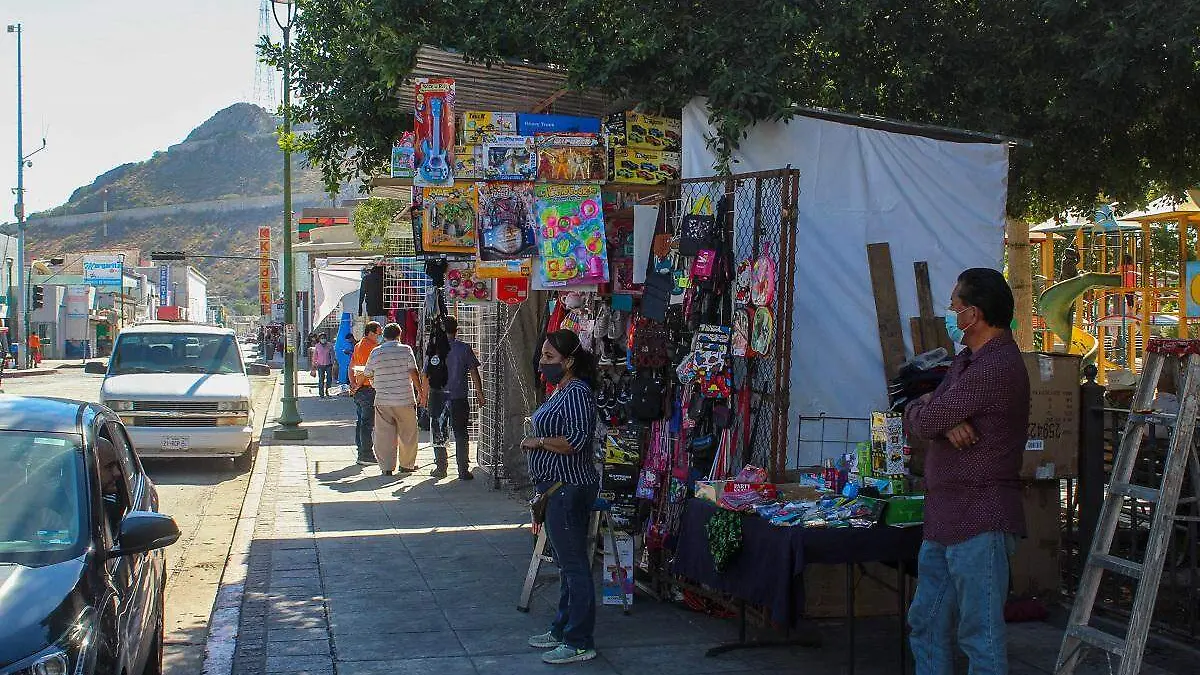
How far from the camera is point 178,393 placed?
15.0m

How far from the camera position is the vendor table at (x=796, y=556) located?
5836 mm

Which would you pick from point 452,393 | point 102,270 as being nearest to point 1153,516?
point 452,393

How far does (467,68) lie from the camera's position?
9.30 metres

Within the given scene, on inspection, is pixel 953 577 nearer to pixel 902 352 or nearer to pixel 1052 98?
pixel 902 352

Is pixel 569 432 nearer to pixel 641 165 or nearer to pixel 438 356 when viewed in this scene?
pixel 641 165

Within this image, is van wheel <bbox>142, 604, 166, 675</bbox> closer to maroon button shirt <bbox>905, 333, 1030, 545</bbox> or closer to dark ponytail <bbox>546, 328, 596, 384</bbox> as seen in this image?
dark ponytail <bbox>546, 328, 596, 384</bbox>

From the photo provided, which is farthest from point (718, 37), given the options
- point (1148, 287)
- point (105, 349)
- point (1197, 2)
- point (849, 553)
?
point (105, 349)

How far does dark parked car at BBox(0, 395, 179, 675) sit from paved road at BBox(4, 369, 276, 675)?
64.8 inches

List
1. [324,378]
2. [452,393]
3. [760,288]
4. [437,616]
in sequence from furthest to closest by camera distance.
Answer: [324,378], [452,393], [437,616], [760,288]

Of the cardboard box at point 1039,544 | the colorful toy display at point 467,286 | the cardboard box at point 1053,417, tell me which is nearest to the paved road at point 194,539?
the colorful toy display at point 467,286

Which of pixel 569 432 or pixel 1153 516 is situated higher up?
pixel 569 432

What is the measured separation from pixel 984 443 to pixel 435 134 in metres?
5.36

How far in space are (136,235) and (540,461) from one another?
17580cm

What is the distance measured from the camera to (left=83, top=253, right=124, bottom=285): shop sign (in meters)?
81.7
